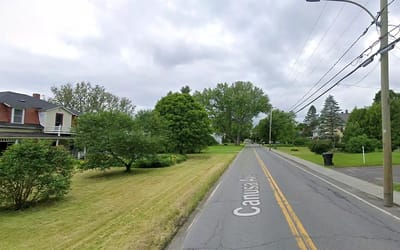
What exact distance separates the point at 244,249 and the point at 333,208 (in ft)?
15.1

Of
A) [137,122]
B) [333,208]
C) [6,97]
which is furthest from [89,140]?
[333,208]

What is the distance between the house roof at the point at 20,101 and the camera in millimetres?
28212

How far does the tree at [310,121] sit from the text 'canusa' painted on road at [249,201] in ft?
357

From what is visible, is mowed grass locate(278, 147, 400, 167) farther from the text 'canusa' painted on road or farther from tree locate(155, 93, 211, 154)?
the text 'canusa' painted on road

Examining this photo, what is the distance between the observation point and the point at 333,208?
8742 mm

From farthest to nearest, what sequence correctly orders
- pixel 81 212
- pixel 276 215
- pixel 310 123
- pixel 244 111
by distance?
1. pixel 310 123
2. pixel 244 111
3. pixel 81 212
4. pixel 276 215

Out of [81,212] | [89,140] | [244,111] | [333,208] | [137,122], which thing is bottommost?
[81,212]

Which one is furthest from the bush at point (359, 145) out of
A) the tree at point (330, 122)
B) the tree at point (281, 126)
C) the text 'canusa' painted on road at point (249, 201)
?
the tree at point (281, 126)

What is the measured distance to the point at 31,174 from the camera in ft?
34.6

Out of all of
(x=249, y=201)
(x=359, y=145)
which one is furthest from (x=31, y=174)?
(x=359, y=145)

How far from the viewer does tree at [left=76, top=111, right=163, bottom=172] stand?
2031 centimetres

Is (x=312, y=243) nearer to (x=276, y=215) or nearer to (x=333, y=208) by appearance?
(x=276, y=215)

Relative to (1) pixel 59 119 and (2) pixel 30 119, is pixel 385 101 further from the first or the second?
(1) pixel 59 119

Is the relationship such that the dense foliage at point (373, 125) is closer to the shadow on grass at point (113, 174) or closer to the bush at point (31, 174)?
the shadow on grass at point (113, 174)
